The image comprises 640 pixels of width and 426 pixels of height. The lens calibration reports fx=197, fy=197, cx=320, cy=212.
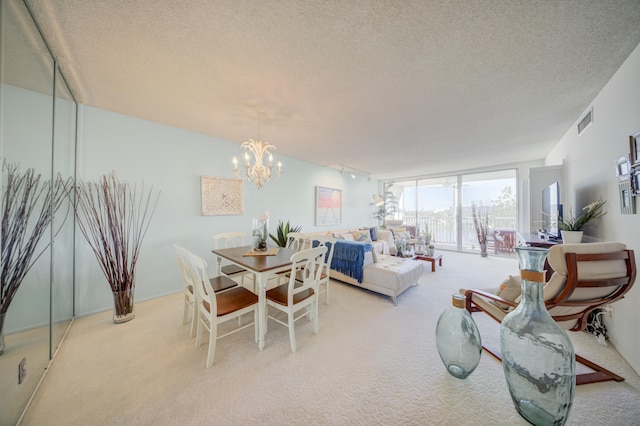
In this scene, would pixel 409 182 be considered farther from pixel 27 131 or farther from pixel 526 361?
pixel 27 131

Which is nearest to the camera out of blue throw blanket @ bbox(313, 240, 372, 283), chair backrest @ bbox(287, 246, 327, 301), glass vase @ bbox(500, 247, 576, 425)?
glass vase @ bbox(500, 247, 576, 425)

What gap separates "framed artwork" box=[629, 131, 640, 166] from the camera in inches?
58.6

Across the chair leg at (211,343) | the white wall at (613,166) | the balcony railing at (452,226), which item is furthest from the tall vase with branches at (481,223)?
the chair leg at (211,343)

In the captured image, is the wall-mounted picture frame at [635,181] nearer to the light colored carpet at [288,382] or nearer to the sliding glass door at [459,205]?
the light colored carpet at [288,382]

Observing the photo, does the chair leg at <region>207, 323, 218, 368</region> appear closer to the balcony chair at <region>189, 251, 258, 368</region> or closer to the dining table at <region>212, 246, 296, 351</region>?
the balcony chair at <region>189, 251, 258, 368</region>

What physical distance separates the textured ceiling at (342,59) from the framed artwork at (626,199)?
3.46 ft

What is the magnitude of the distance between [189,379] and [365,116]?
3.19m

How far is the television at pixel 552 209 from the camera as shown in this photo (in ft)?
8.84

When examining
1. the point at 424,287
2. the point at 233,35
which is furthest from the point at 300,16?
the point at 424,287

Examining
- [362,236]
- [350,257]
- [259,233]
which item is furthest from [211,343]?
[362,236]

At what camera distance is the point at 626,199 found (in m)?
1.66

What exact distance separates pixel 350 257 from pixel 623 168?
2779 mm

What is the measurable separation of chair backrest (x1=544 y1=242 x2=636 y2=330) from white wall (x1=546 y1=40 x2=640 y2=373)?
516 mm

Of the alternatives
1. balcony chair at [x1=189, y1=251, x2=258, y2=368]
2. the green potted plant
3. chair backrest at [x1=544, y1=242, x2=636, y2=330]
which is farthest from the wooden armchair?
balcony chair at [x1=189, y1=251, x2=258, y2=368]
